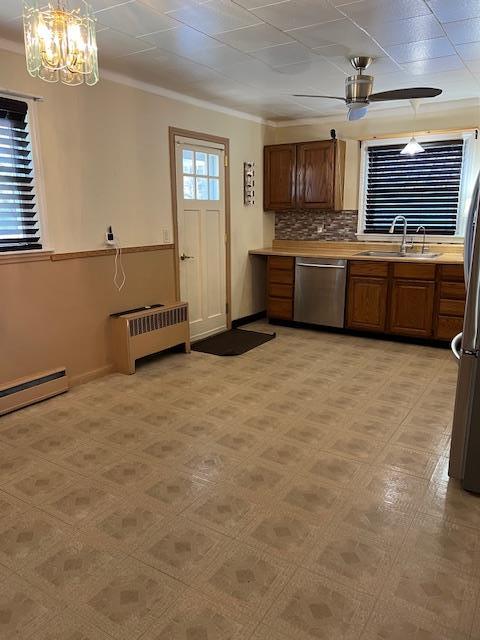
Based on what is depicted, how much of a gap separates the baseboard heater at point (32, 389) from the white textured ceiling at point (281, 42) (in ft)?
7.42

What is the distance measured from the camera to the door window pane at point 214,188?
5026 millimetres

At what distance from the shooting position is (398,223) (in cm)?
534

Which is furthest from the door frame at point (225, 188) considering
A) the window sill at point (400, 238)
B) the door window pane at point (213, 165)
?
the window sill at point (400, 238)

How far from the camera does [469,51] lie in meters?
3.30

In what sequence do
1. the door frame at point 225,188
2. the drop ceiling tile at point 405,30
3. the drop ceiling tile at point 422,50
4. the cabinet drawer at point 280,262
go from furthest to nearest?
1. the cabinet drawer at point 280,262
2. the door frame at point 225,188
3. the drop ceiling tile at point 422,50
4. the drop ceiling tile at point 405,30

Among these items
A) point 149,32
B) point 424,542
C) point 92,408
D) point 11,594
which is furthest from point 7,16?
point 424,542

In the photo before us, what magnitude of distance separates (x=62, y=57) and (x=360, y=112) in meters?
2.76

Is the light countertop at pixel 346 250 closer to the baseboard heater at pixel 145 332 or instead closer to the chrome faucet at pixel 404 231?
the chrome faucet at pixel 404 231

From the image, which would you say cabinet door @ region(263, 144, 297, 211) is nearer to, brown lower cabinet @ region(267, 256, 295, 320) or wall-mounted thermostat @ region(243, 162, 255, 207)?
wall-mounted thermostat @ region(243, 162, 255, 207)

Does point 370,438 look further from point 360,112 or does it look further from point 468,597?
point 360,112

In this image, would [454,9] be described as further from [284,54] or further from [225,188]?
[225,188]

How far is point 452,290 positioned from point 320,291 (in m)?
1.36

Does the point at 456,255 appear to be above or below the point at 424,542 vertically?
above

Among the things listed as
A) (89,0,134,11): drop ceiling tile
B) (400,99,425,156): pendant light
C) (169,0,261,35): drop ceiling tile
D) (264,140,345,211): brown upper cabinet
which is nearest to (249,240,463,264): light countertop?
(264,140,345,211): brown upper cabinet
